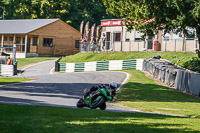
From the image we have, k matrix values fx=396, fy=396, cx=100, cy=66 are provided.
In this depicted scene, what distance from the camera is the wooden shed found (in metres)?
60.5

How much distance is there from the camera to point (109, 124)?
9.96 meters

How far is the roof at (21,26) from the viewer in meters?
60.9

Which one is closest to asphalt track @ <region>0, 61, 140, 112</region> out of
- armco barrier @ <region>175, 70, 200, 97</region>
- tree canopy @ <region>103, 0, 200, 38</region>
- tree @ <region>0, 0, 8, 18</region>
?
tree canopy @ <region>103, 0, 200, 38</region>

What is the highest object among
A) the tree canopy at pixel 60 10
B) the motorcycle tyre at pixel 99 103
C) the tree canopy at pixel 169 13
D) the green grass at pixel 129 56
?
the tree canopy at pixel 60 10

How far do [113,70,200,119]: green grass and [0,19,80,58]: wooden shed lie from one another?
34.2m

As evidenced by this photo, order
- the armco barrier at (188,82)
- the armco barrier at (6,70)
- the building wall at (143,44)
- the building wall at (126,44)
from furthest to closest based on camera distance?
the building wall at (126,44)
the armco barrier at (6,70)
the building wall at (143,44)
the armco barrier at (188,82)

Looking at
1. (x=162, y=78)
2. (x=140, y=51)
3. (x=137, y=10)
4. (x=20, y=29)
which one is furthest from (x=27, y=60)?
(x=162, y=78)

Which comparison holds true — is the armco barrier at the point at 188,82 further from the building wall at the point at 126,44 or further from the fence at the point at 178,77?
the building wall at the point at 126,44

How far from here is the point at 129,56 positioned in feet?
143

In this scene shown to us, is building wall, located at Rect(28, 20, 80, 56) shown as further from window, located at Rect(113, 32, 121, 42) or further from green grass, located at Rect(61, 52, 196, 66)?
window, located at Rect(113, 32, 121, 42)

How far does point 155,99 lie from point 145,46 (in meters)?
23.0

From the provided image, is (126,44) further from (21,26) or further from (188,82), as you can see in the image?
(188,82)

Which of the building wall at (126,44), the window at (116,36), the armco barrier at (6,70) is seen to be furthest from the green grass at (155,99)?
the window at (116,36)

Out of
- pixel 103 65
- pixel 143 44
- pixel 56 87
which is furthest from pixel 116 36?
pixel 56 87
